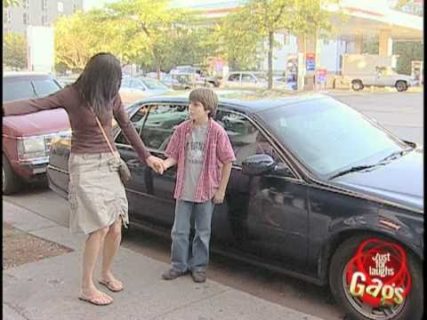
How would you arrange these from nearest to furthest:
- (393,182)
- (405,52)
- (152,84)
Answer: (393,182) → (152,84) → (405,52)

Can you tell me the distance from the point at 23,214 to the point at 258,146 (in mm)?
3550

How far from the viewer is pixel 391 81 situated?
39.6m

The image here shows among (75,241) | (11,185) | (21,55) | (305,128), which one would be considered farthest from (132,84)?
(21,55)

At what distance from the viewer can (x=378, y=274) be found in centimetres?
368

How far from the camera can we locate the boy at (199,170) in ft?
13.9

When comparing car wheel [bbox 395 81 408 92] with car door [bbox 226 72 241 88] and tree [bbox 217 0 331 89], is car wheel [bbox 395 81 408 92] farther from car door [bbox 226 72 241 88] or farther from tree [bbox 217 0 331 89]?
tree [bbox 217 0 331 89]

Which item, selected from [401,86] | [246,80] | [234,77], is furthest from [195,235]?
[401,86]

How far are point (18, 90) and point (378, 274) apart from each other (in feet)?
22.3

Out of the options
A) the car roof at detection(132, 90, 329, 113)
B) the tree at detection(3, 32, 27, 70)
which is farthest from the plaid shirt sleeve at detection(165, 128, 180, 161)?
the tree at detection(3, 32, 27, 70)

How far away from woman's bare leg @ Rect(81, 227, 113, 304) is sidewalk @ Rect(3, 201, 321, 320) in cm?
7

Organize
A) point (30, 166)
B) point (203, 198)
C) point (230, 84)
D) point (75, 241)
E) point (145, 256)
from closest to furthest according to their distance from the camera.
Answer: point (203, 198)
point (145, 256)
point (75, 241)
point (30, 166)
point (230, 84)

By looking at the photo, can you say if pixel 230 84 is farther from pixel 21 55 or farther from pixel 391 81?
pixel 21 55

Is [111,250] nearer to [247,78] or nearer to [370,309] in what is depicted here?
[370,309]

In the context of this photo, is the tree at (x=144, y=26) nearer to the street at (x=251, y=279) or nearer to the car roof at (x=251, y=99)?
the street at (x=251, y=279)
